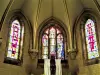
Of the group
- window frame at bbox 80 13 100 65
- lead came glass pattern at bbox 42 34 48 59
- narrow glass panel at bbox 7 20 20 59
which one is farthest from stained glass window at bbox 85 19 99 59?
narrow glass panel at bbox 7 20 20 59

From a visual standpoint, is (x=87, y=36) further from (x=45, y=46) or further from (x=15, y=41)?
(x=15, y=41)

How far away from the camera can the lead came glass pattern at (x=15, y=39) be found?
10.1 meters

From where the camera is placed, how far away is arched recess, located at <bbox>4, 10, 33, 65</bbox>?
9.96 meters

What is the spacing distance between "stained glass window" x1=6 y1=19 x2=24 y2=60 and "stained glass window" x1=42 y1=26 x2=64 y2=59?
5.63 feet

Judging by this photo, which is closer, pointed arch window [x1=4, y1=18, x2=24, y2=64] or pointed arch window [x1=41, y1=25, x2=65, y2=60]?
pointed arch window [x1=4, y1=18, x2=24, y2=64]

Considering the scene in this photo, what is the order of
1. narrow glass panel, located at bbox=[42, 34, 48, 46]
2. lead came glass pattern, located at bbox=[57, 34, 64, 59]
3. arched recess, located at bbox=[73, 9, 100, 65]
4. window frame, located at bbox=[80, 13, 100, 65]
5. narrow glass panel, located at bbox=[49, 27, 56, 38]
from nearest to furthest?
window frame, located at bbox=[80, 13, 100, 65]
arched recess, located at bbox=[73, 9, 100, 65]
lead came glass pattern, located at bbox=[57, 34, 64, 59]
narrow glass panel, located at bbox=[42, 34, 48, 46]
narrow glass panel, located at bbox=[49, 27, 56, 38]

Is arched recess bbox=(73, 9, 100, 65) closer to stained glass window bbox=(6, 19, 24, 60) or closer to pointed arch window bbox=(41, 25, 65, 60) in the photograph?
pointed arch window bbox=(41, 25, 65, 60)

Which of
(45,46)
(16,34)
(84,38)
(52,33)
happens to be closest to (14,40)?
(16,34)

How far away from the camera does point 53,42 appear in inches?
457

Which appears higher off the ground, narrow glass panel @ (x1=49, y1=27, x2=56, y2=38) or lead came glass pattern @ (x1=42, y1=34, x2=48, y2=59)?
narrow glass panel @ (x1=49, y1=27, x2=56, y2=38)

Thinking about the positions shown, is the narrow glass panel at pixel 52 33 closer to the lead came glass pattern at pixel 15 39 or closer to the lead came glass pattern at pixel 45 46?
the lead came glass pattern at pixel 45 46

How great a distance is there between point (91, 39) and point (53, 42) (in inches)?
108

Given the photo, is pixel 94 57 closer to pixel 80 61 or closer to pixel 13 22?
pixel 80 61

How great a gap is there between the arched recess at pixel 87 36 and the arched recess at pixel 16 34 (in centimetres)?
336
